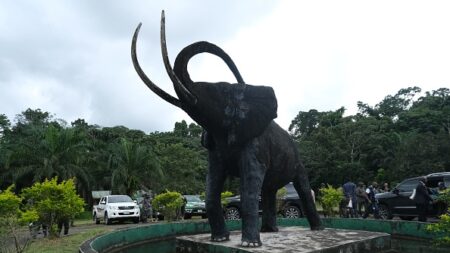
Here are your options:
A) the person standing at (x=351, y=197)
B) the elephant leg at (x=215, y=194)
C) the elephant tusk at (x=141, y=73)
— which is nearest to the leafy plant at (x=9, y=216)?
the elephant leg at (x=215, y=194)

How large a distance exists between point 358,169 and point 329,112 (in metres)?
17.7

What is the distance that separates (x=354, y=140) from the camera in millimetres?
39875

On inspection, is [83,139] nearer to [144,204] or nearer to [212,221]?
[144,204]

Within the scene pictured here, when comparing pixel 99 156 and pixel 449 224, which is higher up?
pixel 99 156

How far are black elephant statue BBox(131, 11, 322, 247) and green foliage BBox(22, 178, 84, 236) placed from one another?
499 centimetres

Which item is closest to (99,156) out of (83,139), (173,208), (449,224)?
(83,139)

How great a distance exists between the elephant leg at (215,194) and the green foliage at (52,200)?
16.3ft

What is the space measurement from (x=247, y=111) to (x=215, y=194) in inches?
62.0

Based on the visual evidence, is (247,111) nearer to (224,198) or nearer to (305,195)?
(305,195)

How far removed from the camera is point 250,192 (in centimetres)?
729

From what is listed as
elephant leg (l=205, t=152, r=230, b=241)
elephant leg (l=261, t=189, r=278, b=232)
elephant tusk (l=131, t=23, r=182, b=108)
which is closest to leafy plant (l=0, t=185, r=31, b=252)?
elephant leg (l=205, t=152, r=230, b=241)

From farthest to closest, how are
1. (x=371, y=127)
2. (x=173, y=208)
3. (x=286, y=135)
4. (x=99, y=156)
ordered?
(x=371, y=127)
(x=99, y=156)
(x=173, y=208)
(x=286, y=135)

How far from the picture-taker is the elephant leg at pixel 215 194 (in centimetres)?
781

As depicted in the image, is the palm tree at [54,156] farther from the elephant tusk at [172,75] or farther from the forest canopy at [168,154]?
the elephant tusk at [172,75]
